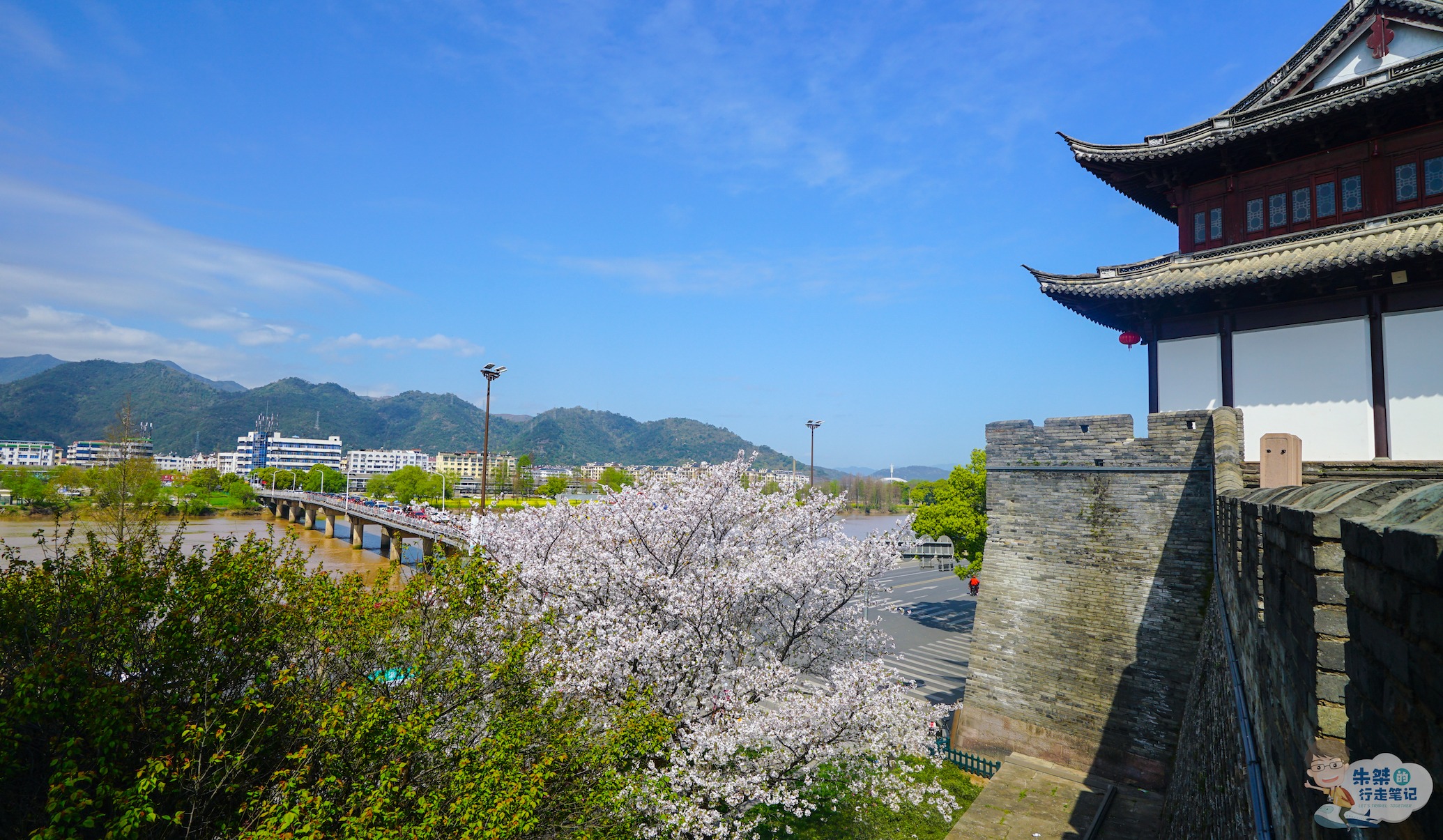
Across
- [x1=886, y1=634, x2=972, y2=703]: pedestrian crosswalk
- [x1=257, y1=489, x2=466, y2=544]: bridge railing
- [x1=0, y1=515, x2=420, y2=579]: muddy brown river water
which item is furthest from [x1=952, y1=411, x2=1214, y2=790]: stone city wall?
[x1=0, y1=515, x2=420, y2=579]: muddy brown river water

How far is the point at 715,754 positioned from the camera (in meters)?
10.8

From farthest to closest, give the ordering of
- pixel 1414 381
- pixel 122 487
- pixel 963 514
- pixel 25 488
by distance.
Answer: pixel 25 488, pixel 122 487, pixel 963 514, pixel 1414 381

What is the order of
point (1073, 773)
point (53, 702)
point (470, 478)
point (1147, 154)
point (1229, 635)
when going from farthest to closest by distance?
point (470, 478) → point (1147, 154) → point (1073, 773) → point (1229, 635) → point (53, 702)

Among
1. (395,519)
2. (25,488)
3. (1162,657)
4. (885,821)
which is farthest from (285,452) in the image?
(1162,657)

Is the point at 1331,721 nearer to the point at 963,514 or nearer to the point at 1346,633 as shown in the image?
the point at 1346,633

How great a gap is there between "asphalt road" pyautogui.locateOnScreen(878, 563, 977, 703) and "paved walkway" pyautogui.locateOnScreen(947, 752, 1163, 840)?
14.5ft

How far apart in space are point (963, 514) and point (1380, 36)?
Answer: 20.6 metres

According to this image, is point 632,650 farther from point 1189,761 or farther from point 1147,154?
point 1147,154

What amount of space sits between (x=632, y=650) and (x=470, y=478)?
616 feet

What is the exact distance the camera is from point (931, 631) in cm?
3391

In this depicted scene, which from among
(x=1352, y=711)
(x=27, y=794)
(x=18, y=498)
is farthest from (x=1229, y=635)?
(x=18, y=498)

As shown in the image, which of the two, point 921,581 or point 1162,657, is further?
point 921,581

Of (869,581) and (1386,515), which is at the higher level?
(1386,515)

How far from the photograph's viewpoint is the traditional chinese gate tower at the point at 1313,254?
1323cm
